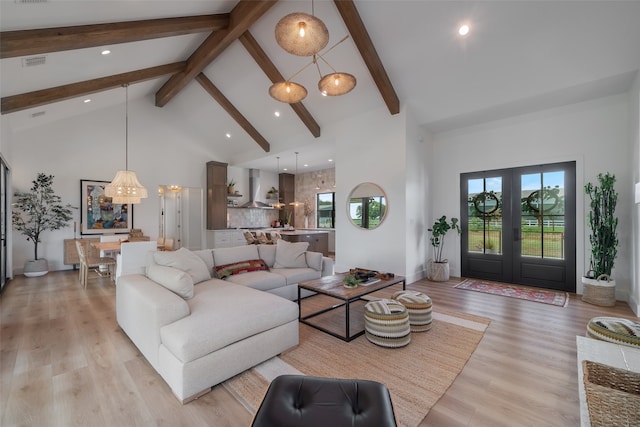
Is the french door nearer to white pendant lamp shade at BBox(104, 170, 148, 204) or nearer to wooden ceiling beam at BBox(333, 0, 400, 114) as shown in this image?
wooden ceiling beam at BBox(333, 0, 400, 114)

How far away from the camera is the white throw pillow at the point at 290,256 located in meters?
4.37

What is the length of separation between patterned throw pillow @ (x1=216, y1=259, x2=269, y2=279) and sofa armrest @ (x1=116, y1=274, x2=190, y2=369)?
95 centimetres

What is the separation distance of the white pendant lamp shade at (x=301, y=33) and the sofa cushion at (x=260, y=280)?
2.69 meters

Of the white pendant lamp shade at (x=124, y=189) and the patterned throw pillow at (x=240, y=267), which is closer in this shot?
the patterned throw pillow at (x=240, y=267)

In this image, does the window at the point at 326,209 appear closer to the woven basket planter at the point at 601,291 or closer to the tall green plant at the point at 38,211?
the woven basket planter at the point at 601,291

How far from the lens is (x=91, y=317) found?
3.49 meters

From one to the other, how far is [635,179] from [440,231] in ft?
8.94

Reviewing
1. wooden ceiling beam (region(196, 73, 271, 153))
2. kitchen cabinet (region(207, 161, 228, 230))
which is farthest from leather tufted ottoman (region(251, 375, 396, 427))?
kitchen cabinet (region(207, 161, 228, 230))

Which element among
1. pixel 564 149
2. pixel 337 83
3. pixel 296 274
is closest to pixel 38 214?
pixel 296 274

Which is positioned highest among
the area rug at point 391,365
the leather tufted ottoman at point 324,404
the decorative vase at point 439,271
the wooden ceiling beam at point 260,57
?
the wooden ceiling beam at point 260,57

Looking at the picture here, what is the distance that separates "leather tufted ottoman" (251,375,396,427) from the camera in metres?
1.20

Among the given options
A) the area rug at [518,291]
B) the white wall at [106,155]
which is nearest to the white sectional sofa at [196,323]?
the area rug at [518,291]

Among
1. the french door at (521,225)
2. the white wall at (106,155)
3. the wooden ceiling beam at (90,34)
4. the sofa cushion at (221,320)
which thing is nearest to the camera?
the sofa cushion at (221,320)

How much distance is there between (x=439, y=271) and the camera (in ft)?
17.8
